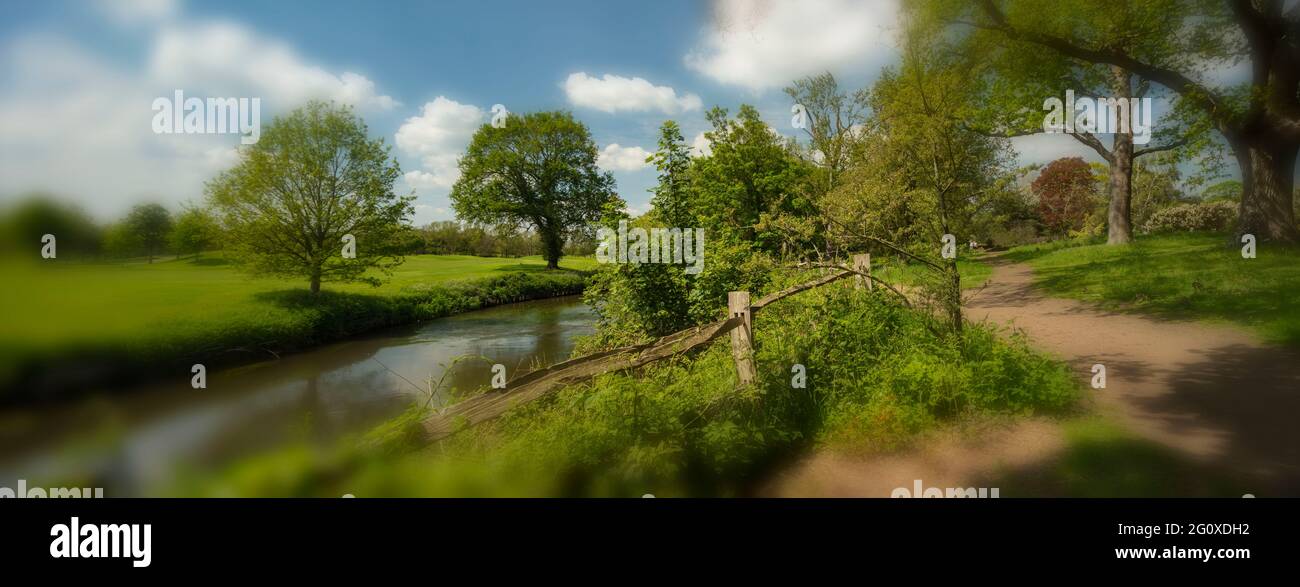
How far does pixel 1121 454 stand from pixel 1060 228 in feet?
177

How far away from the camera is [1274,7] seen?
429 inches

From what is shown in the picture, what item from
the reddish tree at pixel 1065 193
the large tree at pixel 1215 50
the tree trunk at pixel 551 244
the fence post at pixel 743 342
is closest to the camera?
the fence post at pixel 743 342

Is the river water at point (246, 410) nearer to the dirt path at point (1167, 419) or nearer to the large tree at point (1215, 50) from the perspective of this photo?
the dirt path at point (1167, 419)

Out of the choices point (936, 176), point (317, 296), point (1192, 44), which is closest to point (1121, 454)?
point (936, 176)

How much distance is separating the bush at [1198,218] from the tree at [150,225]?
112 feet

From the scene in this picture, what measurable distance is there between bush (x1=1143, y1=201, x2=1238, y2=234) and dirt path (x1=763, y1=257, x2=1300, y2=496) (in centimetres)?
2193

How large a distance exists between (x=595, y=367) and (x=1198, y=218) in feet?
113

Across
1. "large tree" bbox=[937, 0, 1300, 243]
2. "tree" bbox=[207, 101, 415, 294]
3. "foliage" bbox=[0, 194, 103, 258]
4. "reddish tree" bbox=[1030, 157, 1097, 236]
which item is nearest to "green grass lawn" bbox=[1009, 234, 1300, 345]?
"large tree" bbox=[937, 0, 1300, 243]

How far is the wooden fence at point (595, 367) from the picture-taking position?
3.68 meters

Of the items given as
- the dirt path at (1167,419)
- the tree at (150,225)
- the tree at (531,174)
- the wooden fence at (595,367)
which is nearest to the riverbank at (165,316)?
the tree at (150,225)

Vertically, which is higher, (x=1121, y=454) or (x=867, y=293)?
(x=867, y=293)

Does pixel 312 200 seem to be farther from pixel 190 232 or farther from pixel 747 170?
pixel 747 170
